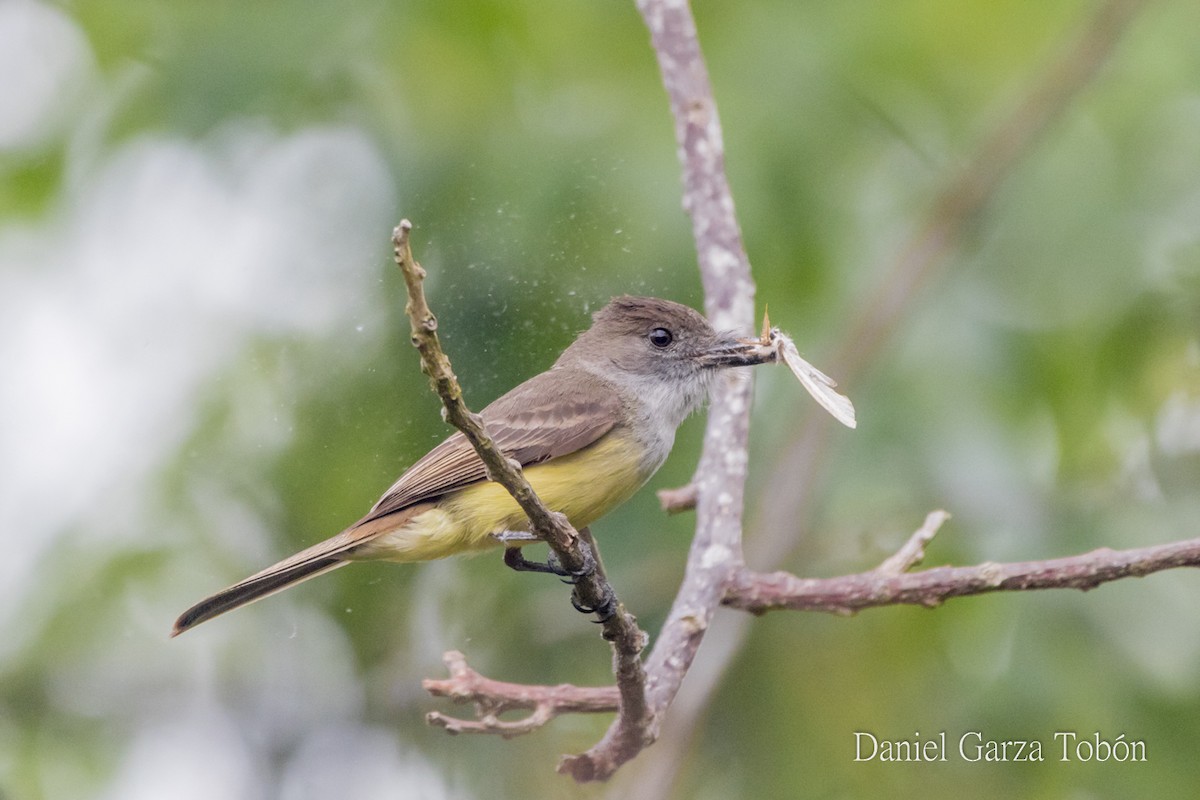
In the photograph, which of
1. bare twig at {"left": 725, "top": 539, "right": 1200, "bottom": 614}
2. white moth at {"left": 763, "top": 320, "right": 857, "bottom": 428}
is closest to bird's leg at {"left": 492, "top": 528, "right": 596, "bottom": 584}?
bare twig at {"left": 725, "top": 539, "right": 1200, "bottom": 614}

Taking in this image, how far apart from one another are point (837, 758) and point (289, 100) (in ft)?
11.2

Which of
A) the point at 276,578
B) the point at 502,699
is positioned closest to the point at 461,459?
the point at 276,578

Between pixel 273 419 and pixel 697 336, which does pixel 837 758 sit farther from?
pixel 273 419

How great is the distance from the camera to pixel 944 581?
3.75 metres

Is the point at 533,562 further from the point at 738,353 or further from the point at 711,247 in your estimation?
the point at 711,247

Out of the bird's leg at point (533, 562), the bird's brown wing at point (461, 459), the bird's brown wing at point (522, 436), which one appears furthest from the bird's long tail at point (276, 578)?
the bird's leg at point (533, 562)

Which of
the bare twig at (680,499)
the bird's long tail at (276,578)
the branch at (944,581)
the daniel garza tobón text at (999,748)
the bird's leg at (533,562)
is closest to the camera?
the bird's leg at (533,562)

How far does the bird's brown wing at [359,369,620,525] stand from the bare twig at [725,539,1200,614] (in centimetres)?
75

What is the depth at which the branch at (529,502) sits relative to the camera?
2.49 metres

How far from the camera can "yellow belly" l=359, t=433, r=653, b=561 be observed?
13.9ft

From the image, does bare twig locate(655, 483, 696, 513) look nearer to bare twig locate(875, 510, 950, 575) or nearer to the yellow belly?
the yellow belly

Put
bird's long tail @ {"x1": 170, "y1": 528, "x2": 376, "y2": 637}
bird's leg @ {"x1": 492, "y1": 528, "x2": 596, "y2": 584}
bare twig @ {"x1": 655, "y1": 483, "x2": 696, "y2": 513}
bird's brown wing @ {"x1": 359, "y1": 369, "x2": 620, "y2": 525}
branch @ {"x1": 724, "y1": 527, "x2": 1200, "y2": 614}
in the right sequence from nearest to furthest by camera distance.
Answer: bird's leg @ {"x1": 492, "y1": 528, "x2": 596, "y2": 584}, branch @ {"x1": 724, "y1": 527, "x2": 1200, "y2": 614}, bird's long tail @ {"x1": 170, "y1": 528, "x2": 376, "y2": 637}, bird's brown wing @ {"x1": 359, "y1": 369, "x2": 620, "y2": 525}, bare twig @ {"x1": 655, "y1": 483, "x2": 696, "y2": 513}

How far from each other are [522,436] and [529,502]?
151 centimetres

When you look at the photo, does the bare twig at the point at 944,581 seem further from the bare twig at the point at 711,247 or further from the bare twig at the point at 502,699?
the bare twig at the point at 502,699
